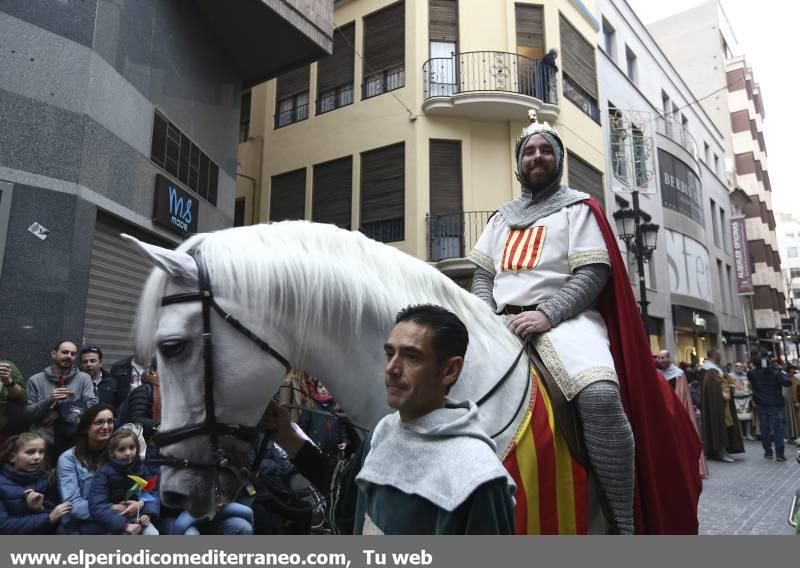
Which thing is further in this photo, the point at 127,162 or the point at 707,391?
the point at 707,391

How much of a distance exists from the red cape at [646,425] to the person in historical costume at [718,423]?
883cm

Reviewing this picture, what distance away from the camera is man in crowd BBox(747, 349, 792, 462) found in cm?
948

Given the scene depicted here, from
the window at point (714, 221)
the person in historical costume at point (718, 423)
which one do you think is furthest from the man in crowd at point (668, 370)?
the window at point (714, 221)

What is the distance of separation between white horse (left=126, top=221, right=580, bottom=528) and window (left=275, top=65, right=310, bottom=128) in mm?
14625

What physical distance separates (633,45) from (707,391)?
15.0 m

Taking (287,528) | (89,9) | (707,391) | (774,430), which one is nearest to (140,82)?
(89,9)

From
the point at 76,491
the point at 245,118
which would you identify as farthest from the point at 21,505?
the point at 245,118

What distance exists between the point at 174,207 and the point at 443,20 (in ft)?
31.8

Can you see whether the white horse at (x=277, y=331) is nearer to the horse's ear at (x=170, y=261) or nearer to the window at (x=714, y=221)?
the horse's ear at (x=170, y=261)

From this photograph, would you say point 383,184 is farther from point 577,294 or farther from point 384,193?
point 577,294

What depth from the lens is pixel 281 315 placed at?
185cm

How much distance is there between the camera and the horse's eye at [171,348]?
5.75ft

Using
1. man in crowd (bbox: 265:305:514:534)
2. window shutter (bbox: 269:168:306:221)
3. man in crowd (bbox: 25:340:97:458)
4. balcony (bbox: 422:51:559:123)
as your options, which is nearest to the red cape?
man in crowd (bbox: 265:305:514:534)

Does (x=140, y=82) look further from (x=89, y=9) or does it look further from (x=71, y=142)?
(x=71, y=142)
